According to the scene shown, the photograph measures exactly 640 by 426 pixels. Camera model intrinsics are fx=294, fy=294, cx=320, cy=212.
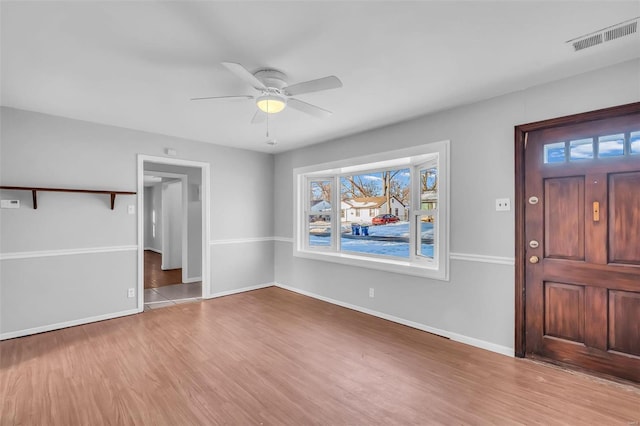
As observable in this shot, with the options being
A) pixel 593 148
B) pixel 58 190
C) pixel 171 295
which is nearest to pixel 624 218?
pixel 593 148

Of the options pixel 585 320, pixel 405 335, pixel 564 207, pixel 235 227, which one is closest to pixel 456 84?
pixel 564 207

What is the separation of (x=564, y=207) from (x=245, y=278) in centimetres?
457

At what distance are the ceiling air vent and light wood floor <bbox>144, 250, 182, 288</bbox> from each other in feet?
21.6

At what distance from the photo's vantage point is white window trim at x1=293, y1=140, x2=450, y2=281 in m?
3.32

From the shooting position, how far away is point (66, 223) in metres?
3.58

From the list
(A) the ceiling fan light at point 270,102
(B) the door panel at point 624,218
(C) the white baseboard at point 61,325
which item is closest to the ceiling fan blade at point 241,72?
(A) the ceiling fan light at point 270,102

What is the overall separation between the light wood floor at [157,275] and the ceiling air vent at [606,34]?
6.59 m

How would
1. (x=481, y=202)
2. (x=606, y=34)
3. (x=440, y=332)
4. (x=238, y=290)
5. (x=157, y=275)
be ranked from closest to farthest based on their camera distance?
(x=606, y=34), (x=481, y=202), (x=440, y=332), (x=238, y=290), (x=157, y=275)

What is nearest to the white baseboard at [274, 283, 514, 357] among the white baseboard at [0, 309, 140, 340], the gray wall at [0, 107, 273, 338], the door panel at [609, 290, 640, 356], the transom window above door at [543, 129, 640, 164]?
the door panel at [609, 290, 640, 356]

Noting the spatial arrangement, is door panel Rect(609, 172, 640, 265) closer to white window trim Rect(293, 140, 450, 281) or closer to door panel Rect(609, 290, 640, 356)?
door panel Rect(609, 290, 640, 356)

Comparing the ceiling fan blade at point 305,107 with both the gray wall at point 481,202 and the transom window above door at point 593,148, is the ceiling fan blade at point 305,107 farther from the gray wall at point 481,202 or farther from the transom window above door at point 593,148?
the transom window above door at point 593,148

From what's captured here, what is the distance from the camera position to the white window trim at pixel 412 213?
10.9 ft

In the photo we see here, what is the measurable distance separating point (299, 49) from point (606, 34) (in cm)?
205

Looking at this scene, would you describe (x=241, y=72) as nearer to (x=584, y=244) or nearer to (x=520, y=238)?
(x=520, y=238)
